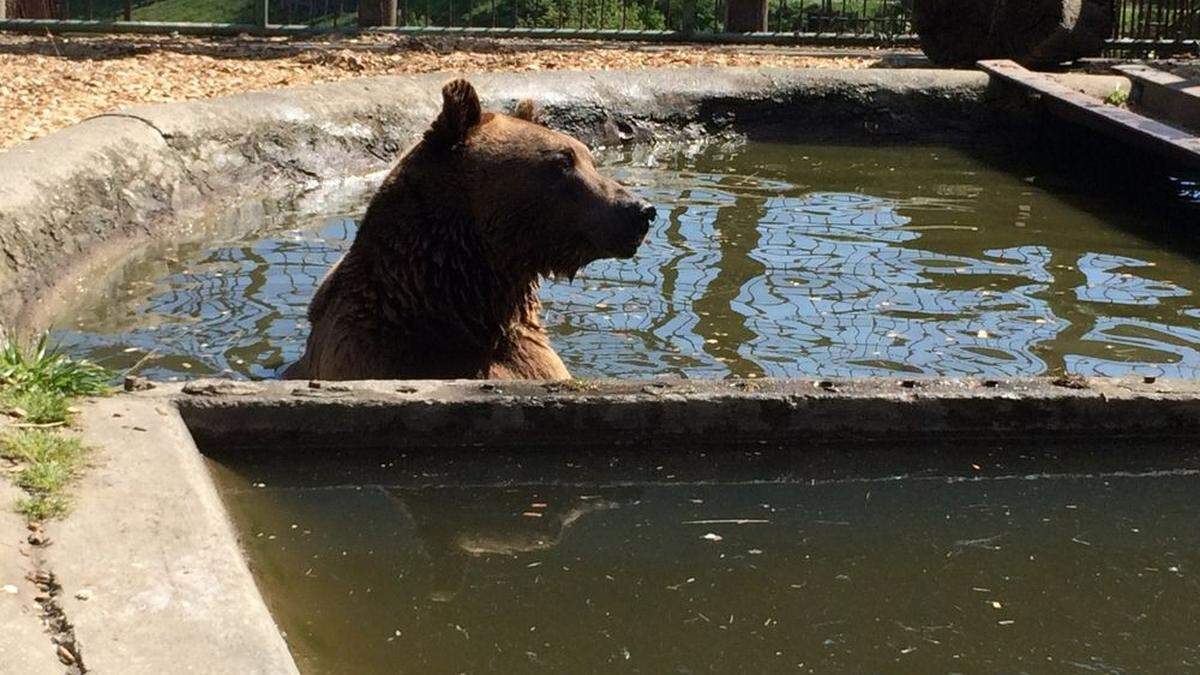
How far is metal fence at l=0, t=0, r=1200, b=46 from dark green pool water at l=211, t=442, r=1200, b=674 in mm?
13417

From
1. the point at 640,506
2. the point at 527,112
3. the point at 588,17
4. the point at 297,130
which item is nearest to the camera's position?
the point at 640,506

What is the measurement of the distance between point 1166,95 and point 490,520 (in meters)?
9.63

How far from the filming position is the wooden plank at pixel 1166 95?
39.5ft

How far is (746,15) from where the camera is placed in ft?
62.4

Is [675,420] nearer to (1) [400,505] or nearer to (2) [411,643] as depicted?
(1) [400,505]

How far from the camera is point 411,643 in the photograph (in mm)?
3756

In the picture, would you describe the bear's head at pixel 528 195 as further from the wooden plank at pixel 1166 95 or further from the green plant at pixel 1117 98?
the green plant at pixel 1117 98

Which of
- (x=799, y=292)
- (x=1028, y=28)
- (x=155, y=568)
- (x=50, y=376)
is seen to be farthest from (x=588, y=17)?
(x=155, y=568)

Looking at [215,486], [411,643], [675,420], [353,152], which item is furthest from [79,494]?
[353,152]

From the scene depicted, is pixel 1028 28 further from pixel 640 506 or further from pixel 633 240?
pixel 640 506

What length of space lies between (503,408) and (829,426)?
1.00 metres

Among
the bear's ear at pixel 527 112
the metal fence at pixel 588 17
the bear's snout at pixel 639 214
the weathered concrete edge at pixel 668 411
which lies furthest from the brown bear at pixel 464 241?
the metal fence at pixel 588 17

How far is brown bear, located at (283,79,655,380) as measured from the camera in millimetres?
5824

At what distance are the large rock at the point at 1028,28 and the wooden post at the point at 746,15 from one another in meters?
2.83
